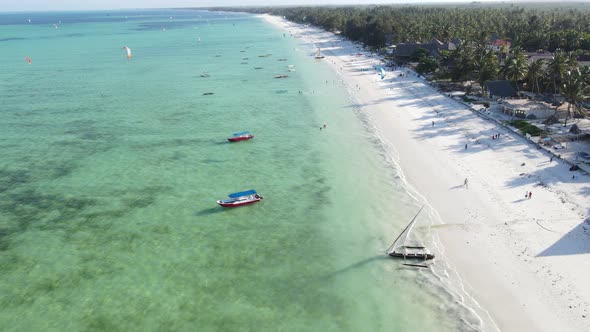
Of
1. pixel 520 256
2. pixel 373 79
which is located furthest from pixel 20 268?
pixel 373 79

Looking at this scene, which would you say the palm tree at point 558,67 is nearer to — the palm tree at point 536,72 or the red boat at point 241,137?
the palm tree at point 536,72

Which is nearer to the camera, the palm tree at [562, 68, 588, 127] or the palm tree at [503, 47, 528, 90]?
the palm tree at [562, 68, 588, 127]

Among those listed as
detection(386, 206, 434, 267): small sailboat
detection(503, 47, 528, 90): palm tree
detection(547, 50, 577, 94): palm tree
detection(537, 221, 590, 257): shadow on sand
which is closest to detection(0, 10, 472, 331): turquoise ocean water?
detection(386, 206, 434, 267): small sailboat

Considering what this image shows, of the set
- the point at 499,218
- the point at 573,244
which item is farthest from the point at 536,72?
the point at 573,244

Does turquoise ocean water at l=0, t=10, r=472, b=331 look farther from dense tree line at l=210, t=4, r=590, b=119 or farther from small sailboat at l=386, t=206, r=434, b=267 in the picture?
dense tree line at l=210, t=4, r=590, b=119

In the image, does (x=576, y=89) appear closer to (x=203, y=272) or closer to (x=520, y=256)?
Answer: (x=520, y=256)

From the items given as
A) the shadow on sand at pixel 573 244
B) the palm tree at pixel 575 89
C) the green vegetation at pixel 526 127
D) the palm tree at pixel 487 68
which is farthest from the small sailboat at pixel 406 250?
the palm tree at pixel 487 68
